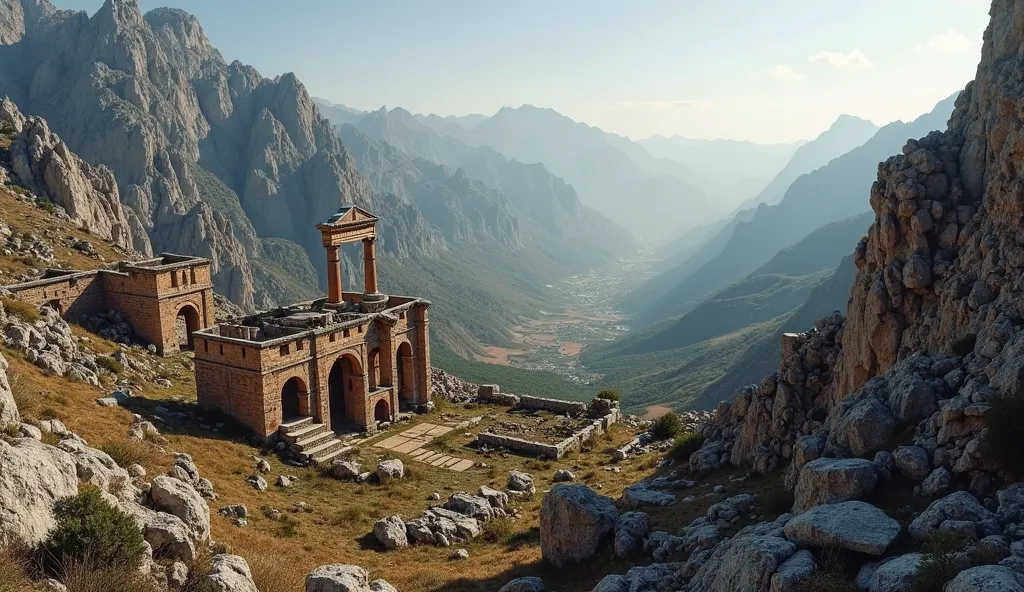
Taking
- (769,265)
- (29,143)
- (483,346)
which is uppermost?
(29,143)

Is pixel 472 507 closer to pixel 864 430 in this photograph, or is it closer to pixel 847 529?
pixel 864 430

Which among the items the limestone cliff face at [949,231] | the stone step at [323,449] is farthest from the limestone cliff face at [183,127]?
the limestone cliff face at [949,231]

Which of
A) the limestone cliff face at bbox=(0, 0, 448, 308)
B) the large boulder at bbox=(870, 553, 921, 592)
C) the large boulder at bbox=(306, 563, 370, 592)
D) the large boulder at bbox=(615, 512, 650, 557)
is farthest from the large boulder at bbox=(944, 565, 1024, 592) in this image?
the limestone cliff face at bbox=(0, 0, 448, 308)

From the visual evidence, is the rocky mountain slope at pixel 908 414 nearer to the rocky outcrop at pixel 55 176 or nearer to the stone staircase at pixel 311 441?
the stone staircase at pixel 311 441

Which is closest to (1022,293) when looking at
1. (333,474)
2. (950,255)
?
(950,255)

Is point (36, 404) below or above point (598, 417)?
above

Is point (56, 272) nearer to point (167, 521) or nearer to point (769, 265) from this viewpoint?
point (167, 521)
